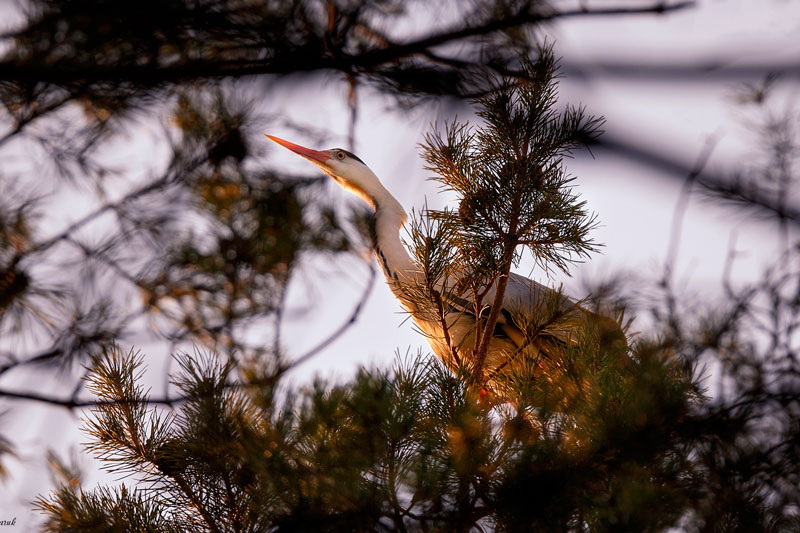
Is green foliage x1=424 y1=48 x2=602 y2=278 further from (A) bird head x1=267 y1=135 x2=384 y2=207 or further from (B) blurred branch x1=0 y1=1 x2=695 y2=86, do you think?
(A) bird head x1=267 y1=135 x2=384 y2=207

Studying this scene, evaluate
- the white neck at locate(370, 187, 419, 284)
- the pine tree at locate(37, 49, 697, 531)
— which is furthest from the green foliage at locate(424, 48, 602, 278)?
the white neck at locate(370, 187, 419, 284)

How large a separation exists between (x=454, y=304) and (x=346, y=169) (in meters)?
1.50

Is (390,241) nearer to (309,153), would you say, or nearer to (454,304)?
(309,153)

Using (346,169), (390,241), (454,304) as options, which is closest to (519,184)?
(454,304)

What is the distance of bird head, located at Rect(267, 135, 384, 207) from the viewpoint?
294 centimetres

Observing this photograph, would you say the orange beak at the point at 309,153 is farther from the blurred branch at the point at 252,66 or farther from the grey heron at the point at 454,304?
the blurred branch at the point at 252,66

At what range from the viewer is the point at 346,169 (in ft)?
9.76

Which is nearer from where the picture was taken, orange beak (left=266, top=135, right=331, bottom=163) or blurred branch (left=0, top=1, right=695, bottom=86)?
blurred branch (left=0, top=1, right=695, bottom=86)

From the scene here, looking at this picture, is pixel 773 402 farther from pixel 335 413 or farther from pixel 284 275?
pixel 284 275

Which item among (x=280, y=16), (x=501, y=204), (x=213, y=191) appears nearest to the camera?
(x=501, y=204)

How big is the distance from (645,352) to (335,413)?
0.51 m

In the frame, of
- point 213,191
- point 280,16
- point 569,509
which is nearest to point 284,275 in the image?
point 213,191

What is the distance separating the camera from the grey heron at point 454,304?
1.50 m

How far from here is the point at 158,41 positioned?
1.56m
